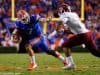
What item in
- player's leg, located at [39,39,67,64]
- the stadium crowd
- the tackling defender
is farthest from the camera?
the stadium crowd

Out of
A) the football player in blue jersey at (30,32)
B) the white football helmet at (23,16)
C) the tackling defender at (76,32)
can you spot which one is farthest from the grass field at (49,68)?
the white football helmet at (23,16)

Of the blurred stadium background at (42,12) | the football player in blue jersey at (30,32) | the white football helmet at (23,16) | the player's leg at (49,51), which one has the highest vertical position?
the white football helmet at (23,16)

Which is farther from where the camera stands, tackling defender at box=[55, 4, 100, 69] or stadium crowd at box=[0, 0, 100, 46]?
Answer: stadium crowd at box=[0, 0, 100, 46]

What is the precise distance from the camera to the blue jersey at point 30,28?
1202 cm

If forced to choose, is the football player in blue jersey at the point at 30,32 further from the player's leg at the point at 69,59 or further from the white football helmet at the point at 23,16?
the player's leg at the point at 69,59

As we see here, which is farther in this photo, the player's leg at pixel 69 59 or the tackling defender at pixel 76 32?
the player's leg at pixel 69 59

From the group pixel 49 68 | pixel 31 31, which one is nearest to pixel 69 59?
pixel 49 68

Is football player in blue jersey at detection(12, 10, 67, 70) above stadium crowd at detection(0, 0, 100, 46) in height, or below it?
above

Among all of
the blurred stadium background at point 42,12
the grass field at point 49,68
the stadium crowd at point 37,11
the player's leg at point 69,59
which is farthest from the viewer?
the stadium crowd at point 37,11

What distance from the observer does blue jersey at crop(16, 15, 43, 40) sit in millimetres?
12016

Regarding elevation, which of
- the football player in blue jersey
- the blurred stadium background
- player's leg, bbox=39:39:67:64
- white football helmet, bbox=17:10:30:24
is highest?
white football helmet, bbox=17:10:30:24

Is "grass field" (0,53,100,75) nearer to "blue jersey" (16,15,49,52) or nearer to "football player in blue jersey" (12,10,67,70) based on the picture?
"football player in blue jersey" (12,10,67,70)

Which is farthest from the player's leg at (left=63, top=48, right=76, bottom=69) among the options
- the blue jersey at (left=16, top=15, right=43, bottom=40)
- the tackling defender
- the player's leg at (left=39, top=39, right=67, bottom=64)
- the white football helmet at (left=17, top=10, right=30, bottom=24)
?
the white football helmet at (left=17, top=10, right=30, bottom=24)

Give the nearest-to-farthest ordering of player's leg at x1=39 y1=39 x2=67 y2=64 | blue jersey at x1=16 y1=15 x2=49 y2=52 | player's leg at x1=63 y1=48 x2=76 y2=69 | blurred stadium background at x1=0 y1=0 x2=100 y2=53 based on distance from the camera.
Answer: player's leg at x1=63 y1=48 x2=76 y2=69
player's leg at x1=39 y1=39 x2=67 y2=64
blue jersey at x1=16 y1=15 x2=49 y2=52
blurred stadium background at x1=0 y1=0 x2=100 y2=53
